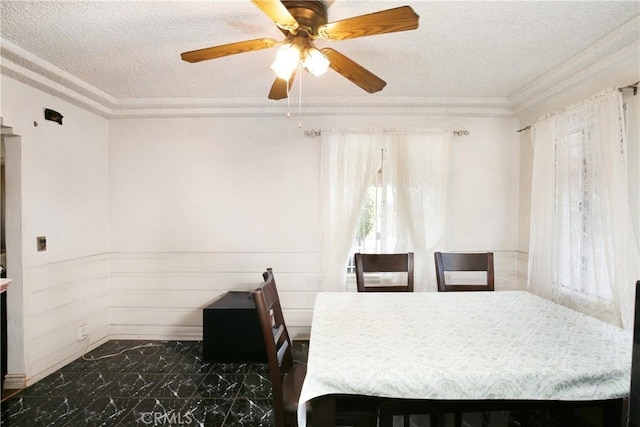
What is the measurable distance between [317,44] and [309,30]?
67 centimetres

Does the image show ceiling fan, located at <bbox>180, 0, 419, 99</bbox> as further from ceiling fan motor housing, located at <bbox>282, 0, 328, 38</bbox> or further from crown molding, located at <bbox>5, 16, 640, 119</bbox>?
crown molding, located at <bbox>5, 16, 640, 119</bbox>

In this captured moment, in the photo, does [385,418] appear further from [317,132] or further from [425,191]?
[317,132]

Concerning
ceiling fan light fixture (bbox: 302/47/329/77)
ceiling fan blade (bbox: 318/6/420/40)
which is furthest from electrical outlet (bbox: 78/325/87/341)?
ceiling fan blade (bbox: 318/6/420/40)

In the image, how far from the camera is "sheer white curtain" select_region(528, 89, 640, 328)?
1.94 metres

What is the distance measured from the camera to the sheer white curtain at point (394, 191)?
Result: 3.10m

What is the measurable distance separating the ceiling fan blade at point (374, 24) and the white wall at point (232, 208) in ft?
5.96

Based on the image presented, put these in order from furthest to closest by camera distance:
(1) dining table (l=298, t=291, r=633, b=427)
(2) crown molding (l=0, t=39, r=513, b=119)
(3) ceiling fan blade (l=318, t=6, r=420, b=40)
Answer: (2) crown molding (l=0, t=39, r=513, b=119), (3) ceiling fan blade (l=318, t=6, r=420, b=40), (1) dining table (l=298, t=291, r=633, b=427)

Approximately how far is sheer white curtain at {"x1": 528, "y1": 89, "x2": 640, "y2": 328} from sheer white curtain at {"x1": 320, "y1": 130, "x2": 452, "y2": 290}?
83 cm

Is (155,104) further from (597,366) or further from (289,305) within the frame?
(597,366)

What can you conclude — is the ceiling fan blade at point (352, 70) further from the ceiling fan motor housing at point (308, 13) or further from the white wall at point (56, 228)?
the white wall at point (56, 228)

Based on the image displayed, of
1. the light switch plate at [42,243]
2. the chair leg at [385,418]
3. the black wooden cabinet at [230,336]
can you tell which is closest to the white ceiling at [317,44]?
the light switch plate at [42,243]

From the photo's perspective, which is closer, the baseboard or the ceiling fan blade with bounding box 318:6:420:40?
the ceiling fan blade with bounding box 318:6:420:40

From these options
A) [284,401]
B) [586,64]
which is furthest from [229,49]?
[586,64]

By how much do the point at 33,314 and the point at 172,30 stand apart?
246 cm
